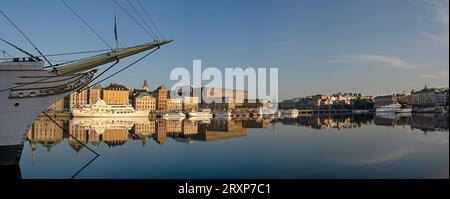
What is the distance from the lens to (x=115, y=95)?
92.6m

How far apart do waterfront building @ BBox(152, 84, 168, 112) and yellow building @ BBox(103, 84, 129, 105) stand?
9372 millimetres

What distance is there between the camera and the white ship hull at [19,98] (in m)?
10.2

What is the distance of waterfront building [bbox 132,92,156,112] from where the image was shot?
92.8 meters

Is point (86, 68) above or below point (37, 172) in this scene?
above

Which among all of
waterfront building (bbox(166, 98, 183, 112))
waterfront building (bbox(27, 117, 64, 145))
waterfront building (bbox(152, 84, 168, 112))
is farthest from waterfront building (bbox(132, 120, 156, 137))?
waterfront building (bbox(152, 84, 168, 112))

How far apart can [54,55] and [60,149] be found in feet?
21.2

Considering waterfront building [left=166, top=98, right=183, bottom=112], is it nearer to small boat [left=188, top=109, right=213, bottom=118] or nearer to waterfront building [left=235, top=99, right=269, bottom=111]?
waterfront building [left=235, top=99, right=269, bottom=111]

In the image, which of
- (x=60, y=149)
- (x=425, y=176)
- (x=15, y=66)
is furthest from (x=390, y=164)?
(x=60, y=149)

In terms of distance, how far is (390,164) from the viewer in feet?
39.5

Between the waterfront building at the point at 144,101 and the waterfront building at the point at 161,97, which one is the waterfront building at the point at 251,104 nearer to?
the waterfront building at the point at 161,97

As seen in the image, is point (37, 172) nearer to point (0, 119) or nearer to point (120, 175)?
point (0, 119)

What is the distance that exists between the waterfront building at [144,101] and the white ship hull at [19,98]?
8199 centimetres

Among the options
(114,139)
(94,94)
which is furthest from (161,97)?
(114,139)

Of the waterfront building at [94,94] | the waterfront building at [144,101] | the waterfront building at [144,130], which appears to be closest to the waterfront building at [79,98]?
the waterfront building at [94,94]
